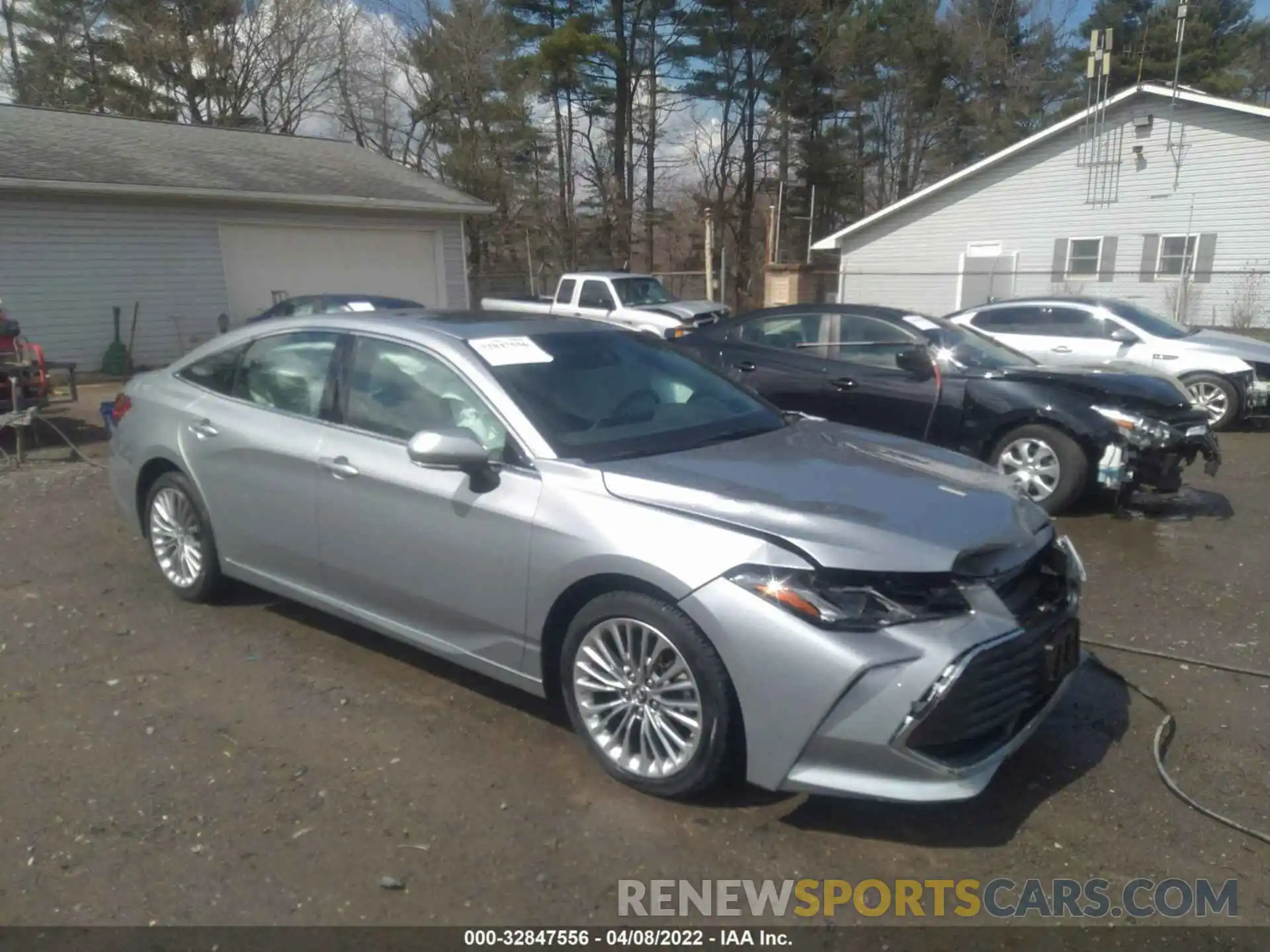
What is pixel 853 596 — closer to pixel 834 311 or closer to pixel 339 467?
pixel 339 467

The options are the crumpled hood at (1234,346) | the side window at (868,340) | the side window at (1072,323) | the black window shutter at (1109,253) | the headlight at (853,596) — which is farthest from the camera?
the black window shutter at (1109,253)

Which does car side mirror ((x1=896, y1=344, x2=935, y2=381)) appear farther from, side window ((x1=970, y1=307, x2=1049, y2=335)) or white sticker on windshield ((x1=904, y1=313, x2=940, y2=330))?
side window ((x1=970, y1=307, x2=1049, y2=335))

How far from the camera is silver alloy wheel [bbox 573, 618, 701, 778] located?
10.5ft

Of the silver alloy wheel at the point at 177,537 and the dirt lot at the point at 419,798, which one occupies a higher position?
the silver alloy wheel at the point at 177,537

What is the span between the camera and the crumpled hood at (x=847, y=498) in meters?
3.07

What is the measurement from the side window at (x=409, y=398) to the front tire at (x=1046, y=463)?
429 centimetres

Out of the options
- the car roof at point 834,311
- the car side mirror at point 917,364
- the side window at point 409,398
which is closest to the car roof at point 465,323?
the side window at point 409,398

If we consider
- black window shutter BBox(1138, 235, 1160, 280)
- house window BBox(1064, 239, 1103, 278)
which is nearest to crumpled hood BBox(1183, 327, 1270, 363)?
black window shutter BBox(1138, 235, 1160, 280)

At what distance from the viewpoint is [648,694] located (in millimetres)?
3293

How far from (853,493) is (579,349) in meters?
1.46

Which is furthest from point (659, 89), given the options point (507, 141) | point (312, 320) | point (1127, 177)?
point (312, 320)

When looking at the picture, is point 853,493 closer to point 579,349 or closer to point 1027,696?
point 1027,696

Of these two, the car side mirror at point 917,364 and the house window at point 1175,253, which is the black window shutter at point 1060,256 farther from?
the car side mirror at point 917,364

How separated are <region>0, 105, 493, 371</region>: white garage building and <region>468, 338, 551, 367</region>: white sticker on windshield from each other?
1424 cm
